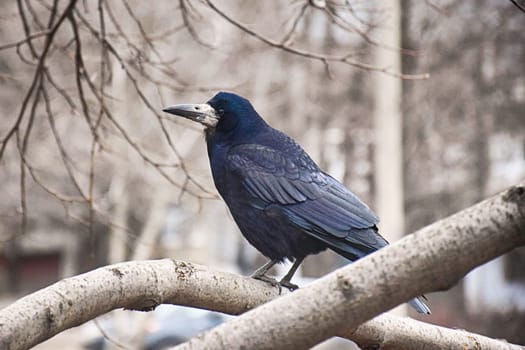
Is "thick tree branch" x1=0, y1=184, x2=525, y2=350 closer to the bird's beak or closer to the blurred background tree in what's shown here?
the bird's beak

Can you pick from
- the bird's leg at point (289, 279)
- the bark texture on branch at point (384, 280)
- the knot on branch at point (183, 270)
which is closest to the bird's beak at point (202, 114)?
the bird's leg at point (289, 279)

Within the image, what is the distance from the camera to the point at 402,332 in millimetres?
2770

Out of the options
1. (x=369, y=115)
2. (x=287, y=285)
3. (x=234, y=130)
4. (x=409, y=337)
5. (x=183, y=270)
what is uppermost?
(x=369, y=115)

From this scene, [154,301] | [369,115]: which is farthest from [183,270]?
[369,115]

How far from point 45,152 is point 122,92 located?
232 cm

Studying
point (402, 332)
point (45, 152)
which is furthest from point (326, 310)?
point (45, 152)

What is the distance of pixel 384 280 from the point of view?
5.16 feet

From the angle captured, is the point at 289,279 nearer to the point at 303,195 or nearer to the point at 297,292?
the point at 303,195

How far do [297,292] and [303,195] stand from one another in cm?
167

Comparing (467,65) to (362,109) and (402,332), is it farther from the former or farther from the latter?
(402,332)

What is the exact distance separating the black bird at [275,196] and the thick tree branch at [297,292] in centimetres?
34

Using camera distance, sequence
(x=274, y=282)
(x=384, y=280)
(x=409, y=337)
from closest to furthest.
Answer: (x=384, y=280) < (x=409, y=337) < (x=274, y=282)

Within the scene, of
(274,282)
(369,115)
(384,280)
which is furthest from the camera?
(369,115)

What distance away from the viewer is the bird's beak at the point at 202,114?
3.19 metres
